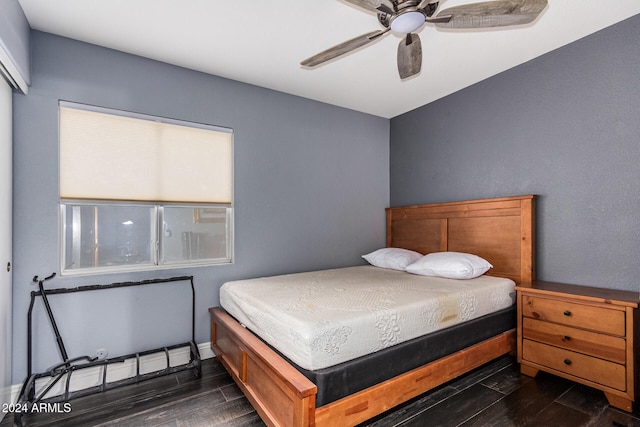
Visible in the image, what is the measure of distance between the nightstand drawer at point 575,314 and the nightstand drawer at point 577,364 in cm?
20

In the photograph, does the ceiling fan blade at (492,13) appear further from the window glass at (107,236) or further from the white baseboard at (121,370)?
the white baseboard at (121,370)

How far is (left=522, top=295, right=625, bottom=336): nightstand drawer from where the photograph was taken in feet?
6.40

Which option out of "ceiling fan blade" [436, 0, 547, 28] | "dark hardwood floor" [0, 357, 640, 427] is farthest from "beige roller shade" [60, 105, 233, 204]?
"ceiling fan blade" [436, 0, 547, 28]

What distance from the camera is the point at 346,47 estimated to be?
186 cm

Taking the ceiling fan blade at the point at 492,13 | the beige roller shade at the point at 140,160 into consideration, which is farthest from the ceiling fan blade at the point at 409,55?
the beige roller shade at the point at 140,160

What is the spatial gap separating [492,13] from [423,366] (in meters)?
1.99

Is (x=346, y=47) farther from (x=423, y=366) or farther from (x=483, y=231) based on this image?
(x=483, y=231)

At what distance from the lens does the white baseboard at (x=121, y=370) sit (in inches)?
85.7

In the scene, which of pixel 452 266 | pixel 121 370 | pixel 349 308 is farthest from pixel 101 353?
pixel 452 266

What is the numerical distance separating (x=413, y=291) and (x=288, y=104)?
228cm

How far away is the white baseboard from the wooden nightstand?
2.62 meters

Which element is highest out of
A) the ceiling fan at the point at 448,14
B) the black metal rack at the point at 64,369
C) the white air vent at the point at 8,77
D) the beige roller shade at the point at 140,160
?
the ceiling fan at the point at 448,14

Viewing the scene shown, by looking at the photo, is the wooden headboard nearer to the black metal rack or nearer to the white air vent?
the black metal rack

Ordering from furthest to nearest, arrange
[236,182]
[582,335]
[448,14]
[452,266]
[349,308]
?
1. [236,182]
2. [452,266]
3. [582,335]
4. [349,308]
5. [448,14]
